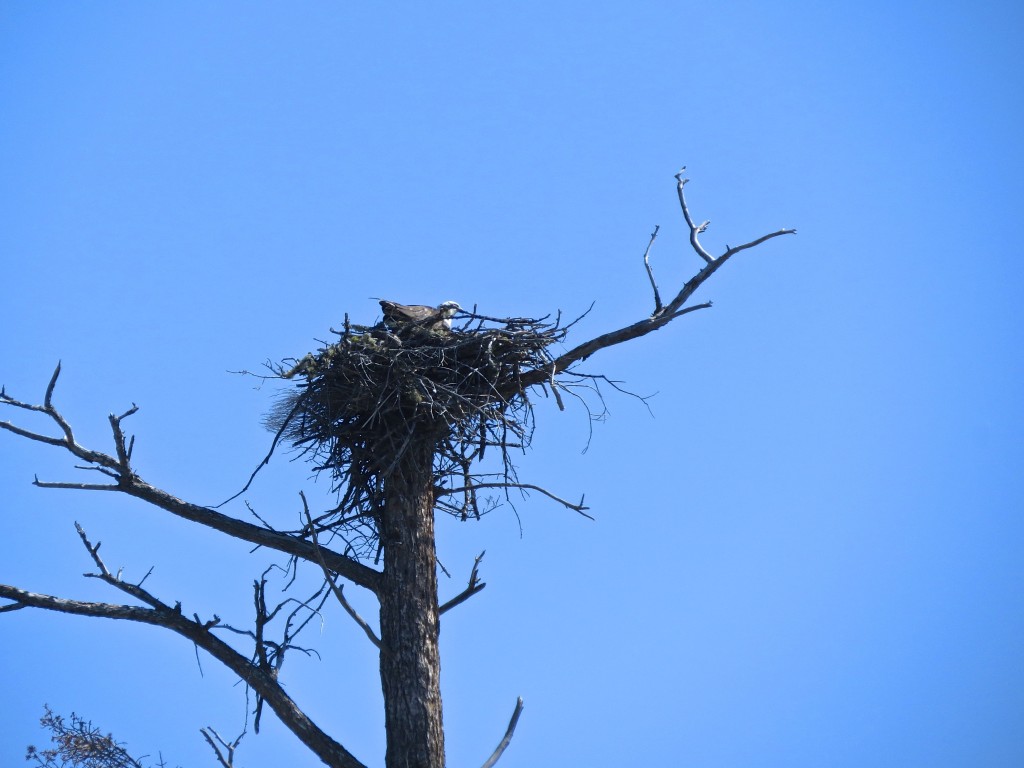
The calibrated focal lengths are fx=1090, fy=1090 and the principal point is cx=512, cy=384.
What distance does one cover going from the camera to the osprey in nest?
24.2 feet

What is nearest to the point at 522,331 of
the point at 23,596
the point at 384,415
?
the point at 384,415

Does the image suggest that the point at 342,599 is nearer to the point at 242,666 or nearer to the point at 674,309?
the point at 242,666

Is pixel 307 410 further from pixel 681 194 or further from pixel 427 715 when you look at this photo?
pixel 681 194

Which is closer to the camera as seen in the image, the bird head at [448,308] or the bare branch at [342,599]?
the bare branch at [342,599]

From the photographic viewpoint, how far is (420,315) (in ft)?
25.6

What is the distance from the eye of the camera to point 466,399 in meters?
6.43

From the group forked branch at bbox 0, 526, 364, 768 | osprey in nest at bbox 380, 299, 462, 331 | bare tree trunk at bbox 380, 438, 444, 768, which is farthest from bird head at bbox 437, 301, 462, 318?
forked branch at bbox 0, 526, 364, 768

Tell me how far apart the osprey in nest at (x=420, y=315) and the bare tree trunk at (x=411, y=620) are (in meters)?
1.11

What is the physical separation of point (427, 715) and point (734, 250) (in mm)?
3008

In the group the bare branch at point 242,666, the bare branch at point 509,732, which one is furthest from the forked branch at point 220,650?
the bare branch at point 509,732

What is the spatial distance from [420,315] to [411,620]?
103 inches

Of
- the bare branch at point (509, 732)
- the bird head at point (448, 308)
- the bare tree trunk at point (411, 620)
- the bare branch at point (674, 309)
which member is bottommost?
the bare branch at point (509, 732)

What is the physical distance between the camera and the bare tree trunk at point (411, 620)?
5.60m

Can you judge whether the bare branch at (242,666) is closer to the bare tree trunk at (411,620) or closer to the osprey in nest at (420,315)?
the bare tree trunk at (411,620)
